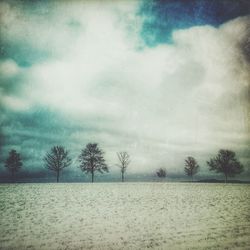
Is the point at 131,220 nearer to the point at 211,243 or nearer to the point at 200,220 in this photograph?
the point at 200,220

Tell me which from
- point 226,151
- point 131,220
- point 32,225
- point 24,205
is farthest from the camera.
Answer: point 226,151

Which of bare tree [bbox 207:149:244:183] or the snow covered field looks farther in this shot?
bare tree [bbox 207:149:244:183]

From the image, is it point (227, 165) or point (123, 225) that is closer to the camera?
point (123, 225)

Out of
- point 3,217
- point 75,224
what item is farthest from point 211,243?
point 3,217

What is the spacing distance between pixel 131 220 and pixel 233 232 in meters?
5.16

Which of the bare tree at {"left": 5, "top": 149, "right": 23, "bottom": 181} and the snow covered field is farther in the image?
the bare tree at {"left": 5, "top": 149, "right": 23, "bottom": 181}

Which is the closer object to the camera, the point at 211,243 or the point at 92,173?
the point at 211,243

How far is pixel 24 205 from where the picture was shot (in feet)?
55.4

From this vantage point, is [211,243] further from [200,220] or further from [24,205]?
[24,205]

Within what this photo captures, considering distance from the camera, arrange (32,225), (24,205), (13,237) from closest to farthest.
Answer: (13,237), (32,225), (24,205)

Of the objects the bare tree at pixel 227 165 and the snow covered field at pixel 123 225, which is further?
the bare tree at pixel 227 165

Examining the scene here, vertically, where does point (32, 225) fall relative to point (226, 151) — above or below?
below

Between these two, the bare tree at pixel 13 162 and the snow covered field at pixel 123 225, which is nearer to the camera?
the snow covered field at pixel 123 225

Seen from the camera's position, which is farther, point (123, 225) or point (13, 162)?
point (13, 162)
